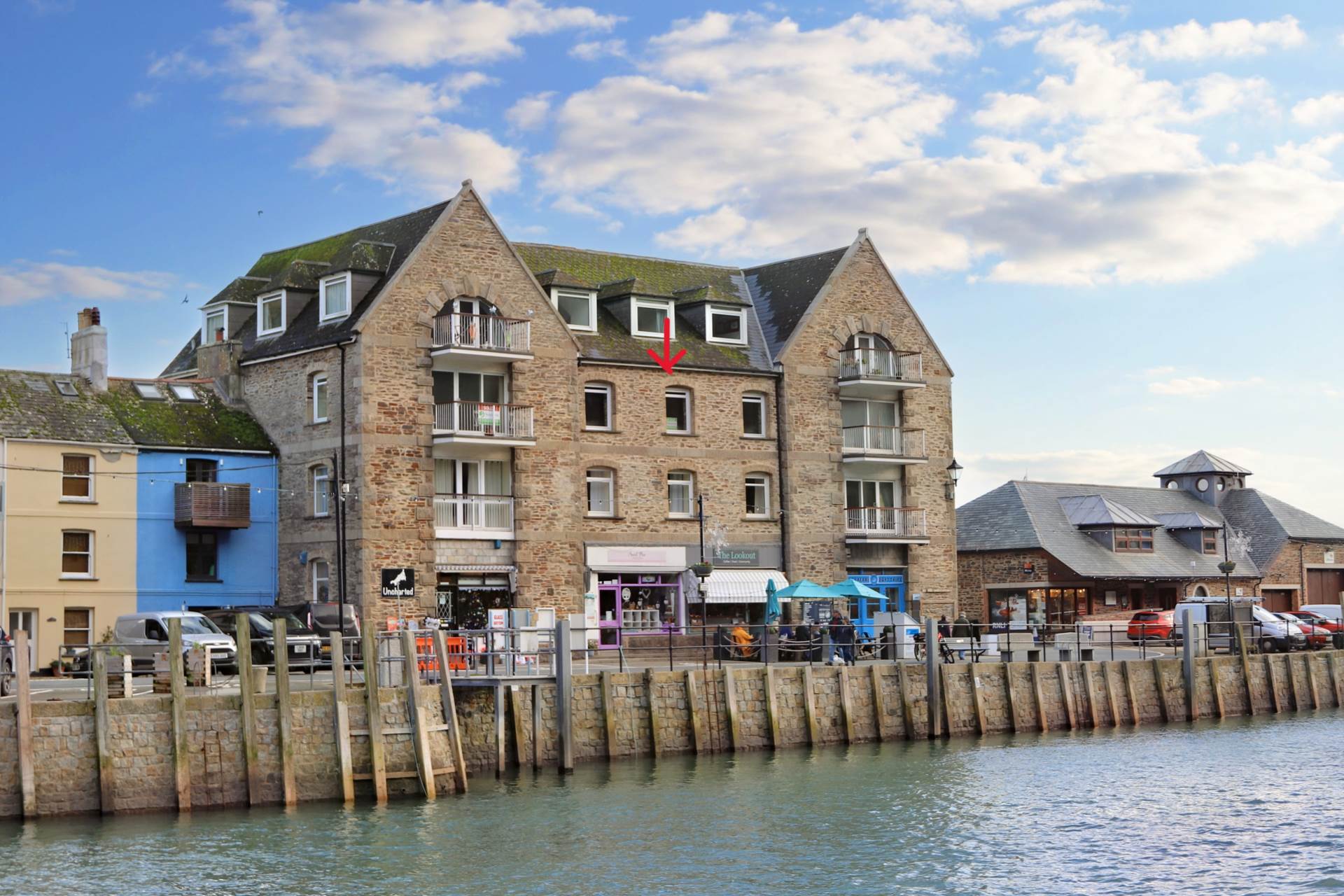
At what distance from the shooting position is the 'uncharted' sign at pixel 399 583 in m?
51.1

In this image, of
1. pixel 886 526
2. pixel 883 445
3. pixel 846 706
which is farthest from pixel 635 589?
pixel 846 706

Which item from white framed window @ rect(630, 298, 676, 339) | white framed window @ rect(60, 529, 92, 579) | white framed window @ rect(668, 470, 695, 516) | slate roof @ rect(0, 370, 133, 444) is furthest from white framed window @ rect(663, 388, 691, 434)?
white framed window @ rect(60, 529, 92, 579)

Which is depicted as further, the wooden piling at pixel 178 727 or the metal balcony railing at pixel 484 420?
the metal balcony railing at pixel 484 420

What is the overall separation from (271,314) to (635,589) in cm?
1390

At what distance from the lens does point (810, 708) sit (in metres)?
41.4

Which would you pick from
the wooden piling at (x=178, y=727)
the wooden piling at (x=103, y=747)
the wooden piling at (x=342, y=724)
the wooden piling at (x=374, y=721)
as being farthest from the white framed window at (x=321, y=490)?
the wooden piling at (x=103, y=747)

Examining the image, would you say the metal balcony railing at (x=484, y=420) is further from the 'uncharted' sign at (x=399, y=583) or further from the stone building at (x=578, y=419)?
the 'uncharted' sign at (x=399, y=583)

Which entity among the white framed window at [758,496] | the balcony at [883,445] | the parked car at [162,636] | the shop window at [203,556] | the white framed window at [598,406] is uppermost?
the white framed window at [598,406]

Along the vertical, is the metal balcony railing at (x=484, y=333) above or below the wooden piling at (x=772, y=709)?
above

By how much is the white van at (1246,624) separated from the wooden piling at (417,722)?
26.0m

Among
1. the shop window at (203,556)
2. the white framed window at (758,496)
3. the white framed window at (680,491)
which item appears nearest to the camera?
the shop window at (203,556)

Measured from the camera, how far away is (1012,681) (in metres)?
45.5

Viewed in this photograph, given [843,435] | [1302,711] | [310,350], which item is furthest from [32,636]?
[1302,711]

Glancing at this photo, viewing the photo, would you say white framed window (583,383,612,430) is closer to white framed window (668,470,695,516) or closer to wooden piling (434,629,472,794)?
white framed window (668,470,695,516)
